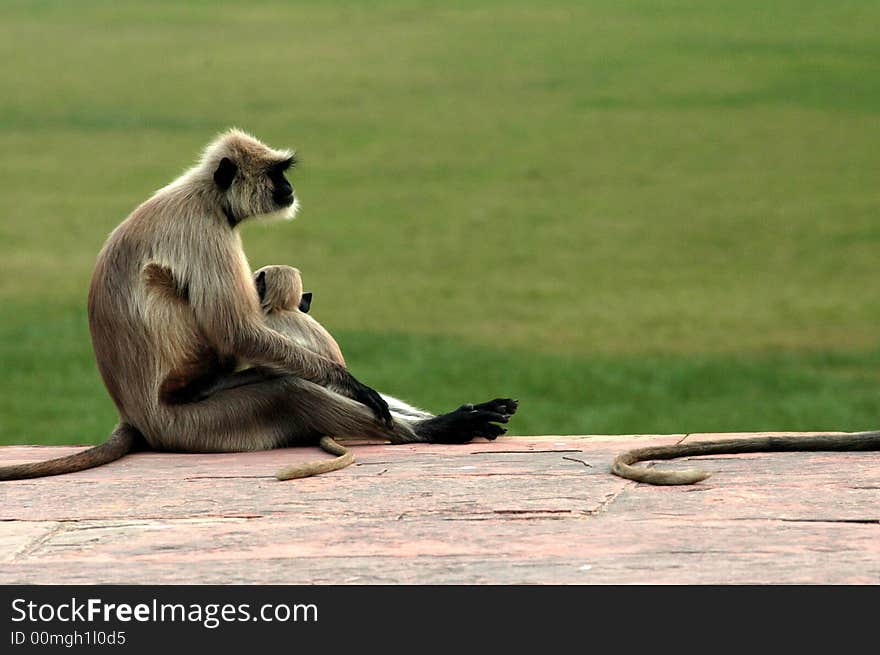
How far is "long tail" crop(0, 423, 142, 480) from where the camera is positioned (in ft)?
16.1

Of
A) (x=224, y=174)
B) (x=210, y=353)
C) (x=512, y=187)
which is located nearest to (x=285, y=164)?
(x=224, y=174)

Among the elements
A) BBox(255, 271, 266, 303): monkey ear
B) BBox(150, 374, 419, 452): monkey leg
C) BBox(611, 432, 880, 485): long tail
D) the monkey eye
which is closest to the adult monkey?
BBox(150, 374, 419, 452): monkey leg

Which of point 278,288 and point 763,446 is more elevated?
point 278,288

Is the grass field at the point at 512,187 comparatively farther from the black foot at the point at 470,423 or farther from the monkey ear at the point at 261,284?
the monkey ear at the point at 261,284

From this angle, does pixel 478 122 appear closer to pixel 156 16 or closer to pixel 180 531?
pixel 156 16

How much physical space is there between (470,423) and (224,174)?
1.20 meters

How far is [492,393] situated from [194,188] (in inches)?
275

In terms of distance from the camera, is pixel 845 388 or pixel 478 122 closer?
pixel 845 388

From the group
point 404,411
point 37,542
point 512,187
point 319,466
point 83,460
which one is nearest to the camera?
point 37,542

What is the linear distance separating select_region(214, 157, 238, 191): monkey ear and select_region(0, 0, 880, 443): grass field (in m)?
5.85

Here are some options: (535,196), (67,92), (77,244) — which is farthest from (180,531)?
(67,92)

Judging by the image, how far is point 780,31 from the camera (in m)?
27.5

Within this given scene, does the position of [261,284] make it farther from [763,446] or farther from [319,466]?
[763,446]

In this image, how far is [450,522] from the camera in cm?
398
